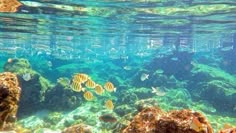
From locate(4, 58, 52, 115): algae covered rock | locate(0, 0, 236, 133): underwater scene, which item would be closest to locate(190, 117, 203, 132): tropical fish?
locate(0, 0, 236, 133): underwater scene

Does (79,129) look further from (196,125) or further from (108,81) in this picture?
(196,125)

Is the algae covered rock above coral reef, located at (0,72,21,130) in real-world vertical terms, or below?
below

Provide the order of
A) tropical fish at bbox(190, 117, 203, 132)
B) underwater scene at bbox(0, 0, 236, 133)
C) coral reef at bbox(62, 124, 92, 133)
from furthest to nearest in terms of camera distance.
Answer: underwater scene at bbox(0, 0, 236, 133) < coral reef at bbox(62, 124, 92, 133) < tropical fish at bbox(190, 117, 203, 132)

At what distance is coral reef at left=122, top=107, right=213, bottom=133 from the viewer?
16.8ft

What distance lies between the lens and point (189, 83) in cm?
3269

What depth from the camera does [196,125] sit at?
16.3 ft

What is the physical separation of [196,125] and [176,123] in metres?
0.41

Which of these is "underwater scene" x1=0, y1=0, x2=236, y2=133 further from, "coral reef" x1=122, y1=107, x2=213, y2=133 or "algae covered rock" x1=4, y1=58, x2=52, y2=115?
"coral reef" x1=122, y1=107, x2=213, y2=133

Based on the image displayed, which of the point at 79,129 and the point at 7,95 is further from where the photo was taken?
the point at 79,129

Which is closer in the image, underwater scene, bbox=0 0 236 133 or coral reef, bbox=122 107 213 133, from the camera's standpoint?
coral reef, bbox=122 107 213 133

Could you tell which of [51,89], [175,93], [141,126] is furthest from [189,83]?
[141,126]

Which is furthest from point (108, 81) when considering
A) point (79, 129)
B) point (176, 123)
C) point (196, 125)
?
point (196, 125)

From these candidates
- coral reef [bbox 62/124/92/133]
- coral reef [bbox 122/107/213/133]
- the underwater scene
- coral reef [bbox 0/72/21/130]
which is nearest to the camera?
coral reef [bbox 122/107/213/133]

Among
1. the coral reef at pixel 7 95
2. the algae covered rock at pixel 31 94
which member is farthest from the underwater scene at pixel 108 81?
the coral reef at pixel 7 95
